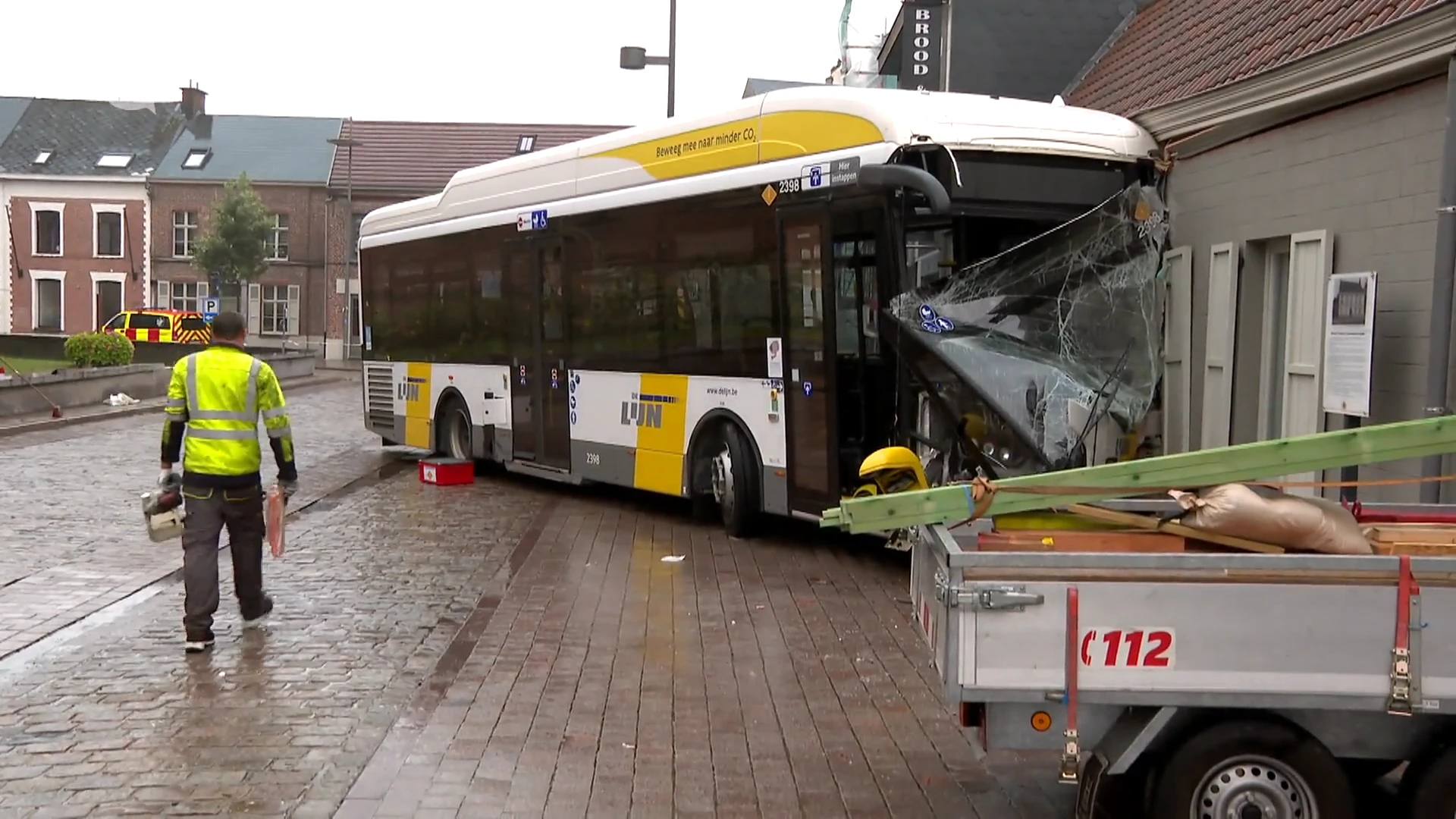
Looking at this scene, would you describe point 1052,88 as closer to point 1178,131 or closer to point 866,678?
point 1178,131

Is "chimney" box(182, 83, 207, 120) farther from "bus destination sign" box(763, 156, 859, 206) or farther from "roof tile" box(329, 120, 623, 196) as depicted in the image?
"bus destination sign" box(763, 156, 859, 206)

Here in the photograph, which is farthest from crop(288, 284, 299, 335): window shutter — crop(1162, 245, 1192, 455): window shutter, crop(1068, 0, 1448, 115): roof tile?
crop(1162, 245, 1192, 455): window shutter

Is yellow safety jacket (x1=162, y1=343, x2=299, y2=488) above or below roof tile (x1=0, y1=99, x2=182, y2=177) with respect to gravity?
below

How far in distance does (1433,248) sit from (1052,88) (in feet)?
36.3

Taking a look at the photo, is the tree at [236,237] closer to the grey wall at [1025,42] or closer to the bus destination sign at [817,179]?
the grey wall at [1025,42]

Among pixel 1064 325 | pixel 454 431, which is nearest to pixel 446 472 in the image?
pixel 454 431

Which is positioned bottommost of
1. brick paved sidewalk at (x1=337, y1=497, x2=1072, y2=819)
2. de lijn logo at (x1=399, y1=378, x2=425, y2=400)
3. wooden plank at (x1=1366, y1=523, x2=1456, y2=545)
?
brick paved sidewalk at (x1=337, y1=497, x2=1072, y2=819)

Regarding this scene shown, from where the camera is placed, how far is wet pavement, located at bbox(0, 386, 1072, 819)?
543cm

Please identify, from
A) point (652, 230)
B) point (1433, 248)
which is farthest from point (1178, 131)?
point (652, 230)

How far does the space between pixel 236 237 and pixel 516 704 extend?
4961cm

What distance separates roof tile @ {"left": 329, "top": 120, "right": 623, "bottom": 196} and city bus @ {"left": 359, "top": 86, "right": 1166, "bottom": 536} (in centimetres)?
4212

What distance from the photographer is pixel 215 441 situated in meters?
7.88

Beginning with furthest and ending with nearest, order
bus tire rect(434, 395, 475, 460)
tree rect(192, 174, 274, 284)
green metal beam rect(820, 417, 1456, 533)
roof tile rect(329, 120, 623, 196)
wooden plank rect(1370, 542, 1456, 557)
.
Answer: roof tile rect(329, 120, 623, 196), tree rect(192, 174, 274, 284), bus tire rect(434, 395, 475, 460), wooden plank rect(1370, 542, 1456, 557), green metal beam rect(820, 417, 1456, 533)

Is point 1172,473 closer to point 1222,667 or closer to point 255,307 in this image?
point 1222,667
